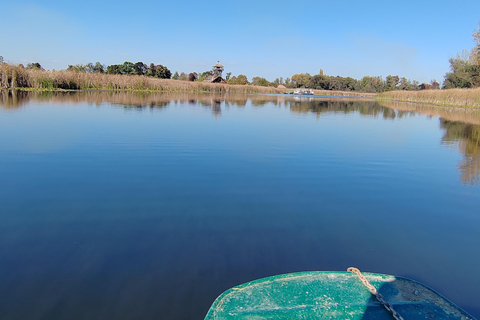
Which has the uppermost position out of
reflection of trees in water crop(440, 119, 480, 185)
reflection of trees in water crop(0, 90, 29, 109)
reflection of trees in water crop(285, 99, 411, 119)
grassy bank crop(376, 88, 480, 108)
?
grassy bank crop(376, 88, 480, 108)

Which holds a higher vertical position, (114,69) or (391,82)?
(391,82)

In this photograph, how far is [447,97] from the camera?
34281 mm

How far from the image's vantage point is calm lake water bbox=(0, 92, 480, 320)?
266 centimetres

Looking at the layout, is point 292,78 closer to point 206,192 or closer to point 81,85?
point 81,85

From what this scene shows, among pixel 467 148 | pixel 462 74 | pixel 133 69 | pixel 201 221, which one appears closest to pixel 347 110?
pixel 467 148

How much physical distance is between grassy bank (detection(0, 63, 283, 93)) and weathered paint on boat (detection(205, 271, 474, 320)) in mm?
34463

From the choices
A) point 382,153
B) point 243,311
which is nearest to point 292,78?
point 382,153

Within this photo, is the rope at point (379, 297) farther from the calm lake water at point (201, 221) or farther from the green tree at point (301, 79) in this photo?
the green tree at point (301, 79)

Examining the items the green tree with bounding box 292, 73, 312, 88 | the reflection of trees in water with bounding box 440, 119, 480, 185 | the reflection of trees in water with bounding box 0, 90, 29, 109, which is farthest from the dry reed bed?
the green tree with bounding box 292, 73, 312, 88

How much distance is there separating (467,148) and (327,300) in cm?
958

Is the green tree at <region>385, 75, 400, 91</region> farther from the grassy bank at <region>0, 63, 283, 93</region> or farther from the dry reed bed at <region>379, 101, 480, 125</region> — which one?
the dry reed bed at <region>379, 101, 480, 125</region>

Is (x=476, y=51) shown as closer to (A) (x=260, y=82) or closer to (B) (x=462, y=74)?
(B) (x=462, y=74)

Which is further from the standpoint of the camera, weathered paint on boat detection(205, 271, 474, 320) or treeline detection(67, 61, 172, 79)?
treeline detection(67, 61, 172, 79)

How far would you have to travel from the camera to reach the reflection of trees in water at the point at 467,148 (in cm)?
668
